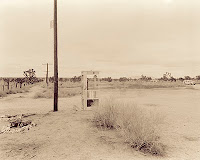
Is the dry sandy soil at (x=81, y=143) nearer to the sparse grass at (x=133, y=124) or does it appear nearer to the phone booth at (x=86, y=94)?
the sparse grass at (x=133, y=124)

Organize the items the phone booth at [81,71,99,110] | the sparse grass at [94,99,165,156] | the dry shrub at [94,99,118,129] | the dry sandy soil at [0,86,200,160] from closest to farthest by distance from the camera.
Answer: the dry sandy soil at [0,86,200,160], the sparse grass at [94,99,165,156], the dry shrub at [94,99,118,129], the phone booth at [81,71,99,110]

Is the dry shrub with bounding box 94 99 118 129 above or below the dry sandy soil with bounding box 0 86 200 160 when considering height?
above

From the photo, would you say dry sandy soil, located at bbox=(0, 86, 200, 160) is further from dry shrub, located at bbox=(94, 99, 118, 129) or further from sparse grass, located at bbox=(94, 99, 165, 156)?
dry shrub, located at bbox=(94, 99, 118, 129)

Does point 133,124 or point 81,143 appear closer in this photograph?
point 81,143

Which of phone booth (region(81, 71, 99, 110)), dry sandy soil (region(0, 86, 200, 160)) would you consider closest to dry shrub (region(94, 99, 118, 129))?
dry sandy soil (region(0, 86, 200, 160))

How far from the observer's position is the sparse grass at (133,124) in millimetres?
5449

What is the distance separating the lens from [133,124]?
19.7ft

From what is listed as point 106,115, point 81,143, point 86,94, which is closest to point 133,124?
point 81,143

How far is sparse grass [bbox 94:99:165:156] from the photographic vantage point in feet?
17.9

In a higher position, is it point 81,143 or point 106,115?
point 106,115

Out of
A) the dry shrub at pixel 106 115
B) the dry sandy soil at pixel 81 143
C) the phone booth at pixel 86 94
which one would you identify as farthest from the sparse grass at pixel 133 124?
the phone booth at pixel 86 94

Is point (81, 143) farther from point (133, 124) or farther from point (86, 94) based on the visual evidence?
point (86, 94)

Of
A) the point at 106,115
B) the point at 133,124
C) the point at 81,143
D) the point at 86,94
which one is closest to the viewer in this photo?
the point at 81,143

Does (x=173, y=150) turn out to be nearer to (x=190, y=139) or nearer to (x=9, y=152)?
(x=190, y=139)
